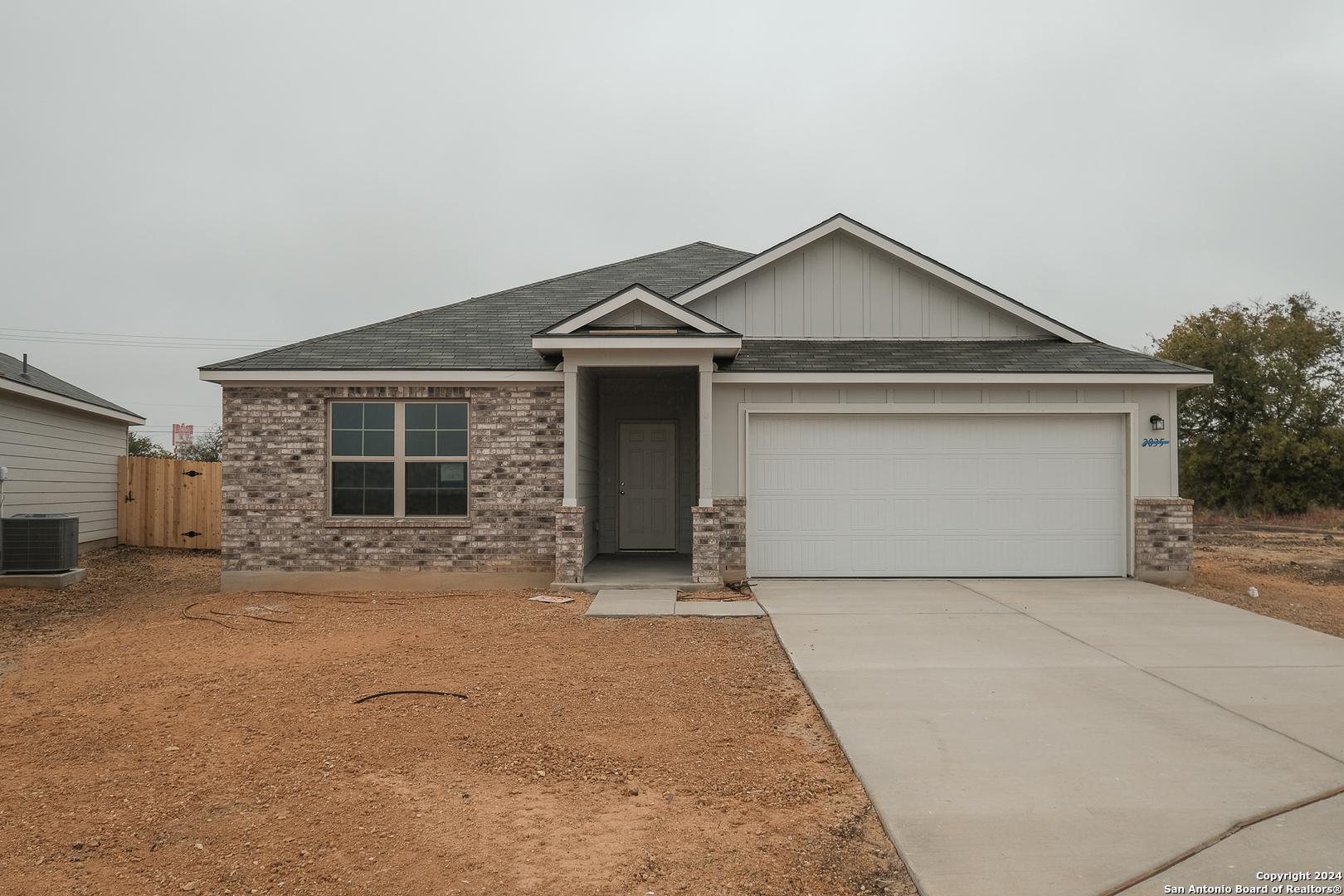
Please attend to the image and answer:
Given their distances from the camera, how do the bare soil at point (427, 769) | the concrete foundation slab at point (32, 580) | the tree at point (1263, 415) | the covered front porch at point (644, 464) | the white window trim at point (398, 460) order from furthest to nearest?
1. the tree at point (1263, 415)
2. the covered front porch at point (644, 464)
3. the concrete foundation slab at point (32, 580)
4. the white window trim at point (398, 460)
5. the bare soil at point (427, 769)

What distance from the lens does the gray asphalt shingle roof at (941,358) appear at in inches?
395

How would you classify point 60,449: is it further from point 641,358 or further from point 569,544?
point 641,358

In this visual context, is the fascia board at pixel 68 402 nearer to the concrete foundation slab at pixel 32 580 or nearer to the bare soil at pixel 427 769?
Answer: the concrete foundation slab at pixel 32 580

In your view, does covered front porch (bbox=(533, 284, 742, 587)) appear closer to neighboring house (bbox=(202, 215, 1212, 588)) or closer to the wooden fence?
neighboring house (bbox=(202, 215, 1212, 588))

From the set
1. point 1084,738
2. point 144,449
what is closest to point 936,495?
point 1084,738

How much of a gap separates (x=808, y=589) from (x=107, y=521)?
557 inches

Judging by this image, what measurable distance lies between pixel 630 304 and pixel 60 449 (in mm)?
11483

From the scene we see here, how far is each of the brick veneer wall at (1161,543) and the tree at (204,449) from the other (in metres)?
36.8

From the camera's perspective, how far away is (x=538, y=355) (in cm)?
1045

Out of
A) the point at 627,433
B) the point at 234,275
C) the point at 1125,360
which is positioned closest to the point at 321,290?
the point at 234,275

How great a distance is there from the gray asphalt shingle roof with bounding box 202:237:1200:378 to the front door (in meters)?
2.40

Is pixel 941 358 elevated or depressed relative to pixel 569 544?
elevated

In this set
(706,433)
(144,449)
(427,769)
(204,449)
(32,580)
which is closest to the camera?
(427,769)

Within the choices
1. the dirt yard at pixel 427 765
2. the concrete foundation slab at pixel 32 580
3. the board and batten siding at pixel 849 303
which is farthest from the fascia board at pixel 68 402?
the board and batten siding at pixel 849 303
